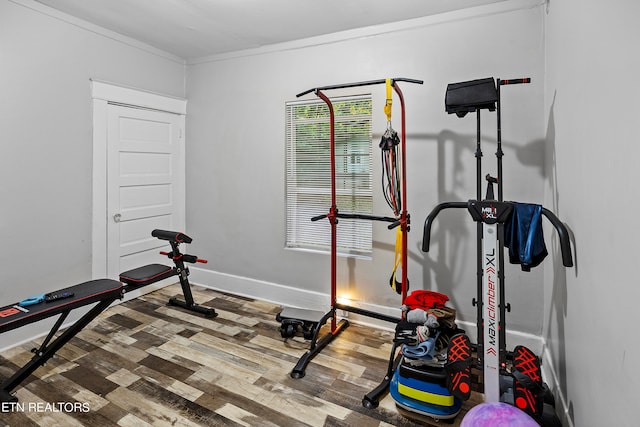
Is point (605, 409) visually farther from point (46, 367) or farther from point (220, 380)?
point (46, 367)

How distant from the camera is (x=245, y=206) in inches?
150

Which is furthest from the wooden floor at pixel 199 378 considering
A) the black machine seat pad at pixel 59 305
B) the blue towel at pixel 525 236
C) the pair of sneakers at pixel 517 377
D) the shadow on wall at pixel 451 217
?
the blue towel at pixel 525 236

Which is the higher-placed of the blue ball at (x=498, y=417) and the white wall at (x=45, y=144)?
the white wall at (x=45, y=144)

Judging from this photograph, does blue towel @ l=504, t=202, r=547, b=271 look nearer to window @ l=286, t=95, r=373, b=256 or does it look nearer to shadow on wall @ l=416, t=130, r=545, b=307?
shadow on wall @ l=416, t=130, r=545, b=307

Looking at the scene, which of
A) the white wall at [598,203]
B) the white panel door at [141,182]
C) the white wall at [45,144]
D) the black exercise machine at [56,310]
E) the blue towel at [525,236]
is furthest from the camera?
the white panel door at [141,182]

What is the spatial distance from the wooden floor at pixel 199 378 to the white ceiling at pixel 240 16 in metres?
2.66

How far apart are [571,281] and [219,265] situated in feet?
11.0

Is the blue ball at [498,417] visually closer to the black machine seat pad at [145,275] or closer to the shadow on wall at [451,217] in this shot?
the shadow on wall at [451,217]

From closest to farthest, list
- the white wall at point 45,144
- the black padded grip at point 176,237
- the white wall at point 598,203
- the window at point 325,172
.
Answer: the white wall at point 598,203
the white wall at point 45,144
the window at point 325,172
the black padded grip at point 176,237

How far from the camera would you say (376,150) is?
3.07 metres

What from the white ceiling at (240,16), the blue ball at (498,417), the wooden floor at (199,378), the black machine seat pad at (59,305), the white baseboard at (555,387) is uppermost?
the white ceiling at (240,16)

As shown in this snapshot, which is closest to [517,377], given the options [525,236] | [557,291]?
[557,291]

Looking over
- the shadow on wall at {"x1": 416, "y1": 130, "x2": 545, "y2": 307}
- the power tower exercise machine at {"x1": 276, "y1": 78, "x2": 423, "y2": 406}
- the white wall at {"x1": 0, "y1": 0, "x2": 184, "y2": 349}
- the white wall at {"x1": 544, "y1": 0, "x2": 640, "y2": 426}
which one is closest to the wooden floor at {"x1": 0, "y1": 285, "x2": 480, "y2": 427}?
the power tower exercise machine at {"x1": 276, "y1": 78, "x2": 423, "y2": 406}

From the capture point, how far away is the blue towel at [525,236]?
5.33ft
